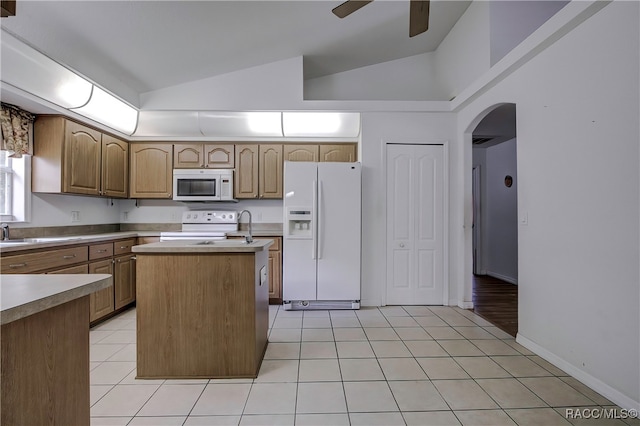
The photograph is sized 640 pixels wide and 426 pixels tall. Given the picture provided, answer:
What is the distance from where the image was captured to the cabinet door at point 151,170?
4035 mm

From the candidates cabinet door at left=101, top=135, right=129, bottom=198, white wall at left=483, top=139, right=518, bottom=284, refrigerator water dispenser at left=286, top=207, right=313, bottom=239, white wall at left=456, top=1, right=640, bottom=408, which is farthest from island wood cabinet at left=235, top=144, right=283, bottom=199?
white wall at left=483, top=139, right=518, bottom=284

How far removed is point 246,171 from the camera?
4.09 metres

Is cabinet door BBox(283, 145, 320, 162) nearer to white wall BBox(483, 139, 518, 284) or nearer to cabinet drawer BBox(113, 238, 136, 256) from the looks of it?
cabinet drawer BBox(113, 238, 136, 256)

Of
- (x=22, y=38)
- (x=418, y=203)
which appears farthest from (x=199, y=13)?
(x=418, y=203)

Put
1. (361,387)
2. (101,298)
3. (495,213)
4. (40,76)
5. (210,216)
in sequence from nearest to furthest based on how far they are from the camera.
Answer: (361,387), (40,76), (101,298), (210,216), (495,213)

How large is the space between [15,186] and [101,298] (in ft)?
4.49

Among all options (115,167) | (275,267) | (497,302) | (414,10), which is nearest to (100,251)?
(115,167)

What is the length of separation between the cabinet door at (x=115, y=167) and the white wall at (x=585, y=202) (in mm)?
4422

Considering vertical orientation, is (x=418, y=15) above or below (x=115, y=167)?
above

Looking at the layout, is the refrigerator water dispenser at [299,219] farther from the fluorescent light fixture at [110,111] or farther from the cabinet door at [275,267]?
the fluorescent light fixture at [110,111]

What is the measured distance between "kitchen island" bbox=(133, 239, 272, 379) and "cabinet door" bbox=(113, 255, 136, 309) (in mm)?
1595

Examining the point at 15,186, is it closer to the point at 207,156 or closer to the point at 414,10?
the point at 207,156

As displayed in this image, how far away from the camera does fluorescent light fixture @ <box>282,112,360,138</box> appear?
379cm

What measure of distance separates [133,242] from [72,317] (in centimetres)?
290
